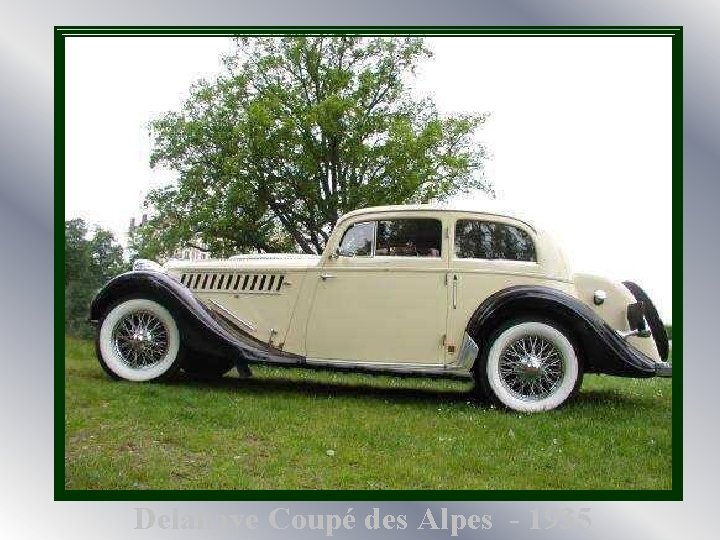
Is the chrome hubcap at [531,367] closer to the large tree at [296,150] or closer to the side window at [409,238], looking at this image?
the side window at [409,238]

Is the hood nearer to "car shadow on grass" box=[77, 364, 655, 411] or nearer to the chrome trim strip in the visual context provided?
the chrome trim strip

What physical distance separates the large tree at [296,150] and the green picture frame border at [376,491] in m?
0.68

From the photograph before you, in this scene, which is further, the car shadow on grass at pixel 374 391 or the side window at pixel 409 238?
the side window at pixel 409 238

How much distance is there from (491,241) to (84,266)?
2.86 meters

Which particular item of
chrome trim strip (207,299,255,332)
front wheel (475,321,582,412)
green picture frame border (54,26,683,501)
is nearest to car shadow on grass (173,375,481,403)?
front wheel (475,321,582,412)

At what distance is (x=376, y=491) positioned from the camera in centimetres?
383

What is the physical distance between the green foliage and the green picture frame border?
0.82 feet

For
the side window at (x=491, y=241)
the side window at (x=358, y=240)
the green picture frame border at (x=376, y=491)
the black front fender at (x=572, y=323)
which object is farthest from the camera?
the side window at (x=358, y=240)

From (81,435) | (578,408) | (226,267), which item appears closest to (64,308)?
(81,435)

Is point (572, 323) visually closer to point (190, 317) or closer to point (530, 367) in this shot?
point (530, 367)

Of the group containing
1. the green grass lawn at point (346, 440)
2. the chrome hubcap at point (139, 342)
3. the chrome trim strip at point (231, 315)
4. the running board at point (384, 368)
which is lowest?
the green grass lawn at point (346, 440)

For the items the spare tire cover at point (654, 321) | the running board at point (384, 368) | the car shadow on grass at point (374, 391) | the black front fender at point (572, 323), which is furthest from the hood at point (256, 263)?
the spare tire cover at point (654, 321)

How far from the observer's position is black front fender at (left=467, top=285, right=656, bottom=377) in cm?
465

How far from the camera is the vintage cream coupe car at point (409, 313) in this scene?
4.73 m
